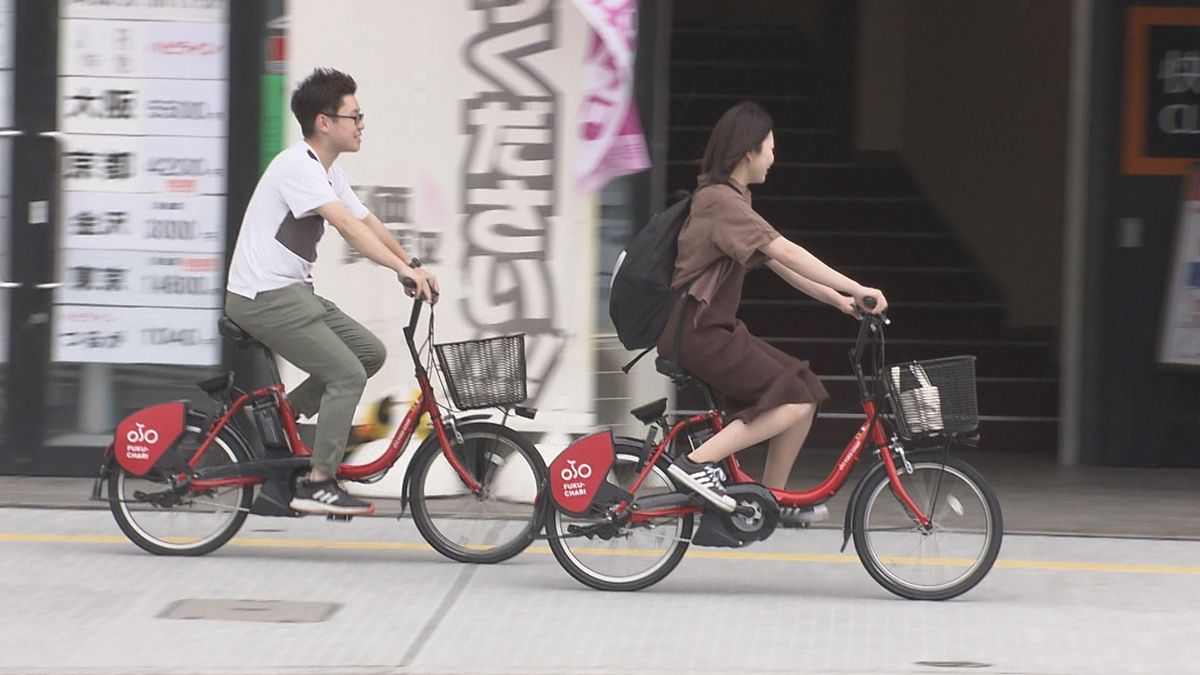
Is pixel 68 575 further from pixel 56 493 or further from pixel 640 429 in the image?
pixel 640 429

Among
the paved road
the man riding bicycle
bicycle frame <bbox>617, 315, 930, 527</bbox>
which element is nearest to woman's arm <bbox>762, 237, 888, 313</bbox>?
bicycle frame <bbox>617, 315, 930, 527</bbox>

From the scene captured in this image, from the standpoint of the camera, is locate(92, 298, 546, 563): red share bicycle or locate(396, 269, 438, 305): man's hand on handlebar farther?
locate(92, 298, 546, 563): red share bicycle

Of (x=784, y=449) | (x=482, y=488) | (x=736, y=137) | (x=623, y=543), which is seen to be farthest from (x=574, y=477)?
(x=736, y=137)

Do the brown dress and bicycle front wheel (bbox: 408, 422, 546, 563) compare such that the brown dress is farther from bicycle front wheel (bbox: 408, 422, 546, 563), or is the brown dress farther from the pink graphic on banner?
the pink graphic on banner

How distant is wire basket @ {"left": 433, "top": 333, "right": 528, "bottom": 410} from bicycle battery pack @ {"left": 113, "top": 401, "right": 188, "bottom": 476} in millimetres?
1122

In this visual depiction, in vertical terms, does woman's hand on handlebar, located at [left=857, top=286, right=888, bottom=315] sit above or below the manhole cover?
above

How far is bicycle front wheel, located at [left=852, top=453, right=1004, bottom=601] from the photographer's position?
22.3 feet

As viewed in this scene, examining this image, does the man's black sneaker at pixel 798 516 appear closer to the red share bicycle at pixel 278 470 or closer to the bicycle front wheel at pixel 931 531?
the bicycle front wheel at pixel 931 531

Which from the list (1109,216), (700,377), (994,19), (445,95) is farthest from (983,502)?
(994,19)

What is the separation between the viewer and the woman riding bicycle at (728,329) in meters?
6.74

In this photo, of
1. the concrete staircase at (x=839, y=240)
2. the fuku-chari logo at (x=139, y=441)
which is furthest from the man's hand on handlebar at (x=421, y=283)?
the concrete staircase at (x=839, y=240)

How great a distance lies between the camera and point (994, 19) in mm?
14148

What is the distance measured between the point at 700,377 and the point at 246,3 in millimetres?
3479

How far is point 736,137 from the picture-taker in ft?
22.2
